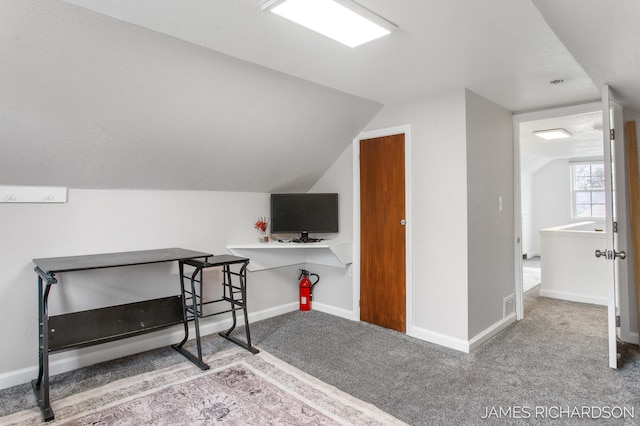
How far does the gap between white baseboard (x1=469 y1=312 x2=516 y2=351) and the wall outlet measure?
3 cm

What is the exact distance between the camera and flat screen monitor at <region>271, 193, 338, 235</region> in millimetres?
4035

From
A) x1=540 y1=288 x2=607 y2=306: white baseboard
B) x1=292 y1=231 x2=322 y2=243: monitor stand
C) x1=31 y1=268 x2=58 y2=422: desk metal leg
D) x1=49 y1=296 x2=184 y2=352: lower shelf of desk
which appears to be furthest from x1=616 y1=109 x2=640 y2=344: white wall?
x1=31 y1=268 x2=58 y2=422: desk metal leg

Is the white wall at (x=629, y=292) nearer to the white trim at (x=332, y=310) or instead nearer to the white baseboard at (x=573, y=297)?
the white baseboard at (x=573, y=297)

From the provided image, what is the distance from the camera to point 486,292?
3.41 m

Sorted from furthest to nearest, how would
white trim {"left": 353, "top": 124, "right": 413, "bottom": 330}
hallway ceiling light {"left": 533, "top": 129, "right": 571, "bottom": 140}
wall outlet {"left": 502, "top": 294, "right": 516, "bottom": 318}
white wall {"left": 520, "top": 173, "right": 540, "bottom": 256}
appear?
white wall {"left": 520, "top": 173, "right": 540, "bottom": 256} → hallway ceiling light {"left": 533, "top": 129, "right": 571, "bottom": 140} → wall outlet {"left": 502, "top": 294, "right": 516, "bottom": 318} → white trim {"left": 353, "top": 124, "right": 413, "bottom": 330}

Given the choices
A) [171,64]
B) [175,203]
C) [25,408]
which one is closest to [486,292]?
[175,203]

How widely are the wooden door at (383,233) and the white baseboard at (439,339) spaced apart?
13 centimetres

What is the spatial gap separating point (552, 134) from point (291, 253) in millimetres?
3878

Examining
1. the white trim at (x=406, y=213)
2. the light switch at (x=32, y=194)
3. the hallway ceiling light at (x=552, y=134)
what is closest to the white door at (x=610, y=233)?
the white trim at (x=406, y=213)

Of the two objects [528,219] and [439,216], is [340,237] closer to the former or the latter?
[439,216]

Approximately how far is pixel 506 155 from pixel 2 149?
4.08m

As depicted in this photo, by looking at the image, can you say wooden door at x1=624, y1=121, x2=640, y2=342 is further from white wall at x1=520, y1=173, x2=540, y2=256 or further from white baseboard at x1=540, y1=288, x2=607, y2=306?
white wall at x1=520, y1=173, x2=540, y2=256

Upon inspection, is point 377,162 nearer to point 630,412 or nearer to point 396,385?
point 396,385

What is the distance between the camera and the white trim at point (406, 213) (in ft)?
11.4
